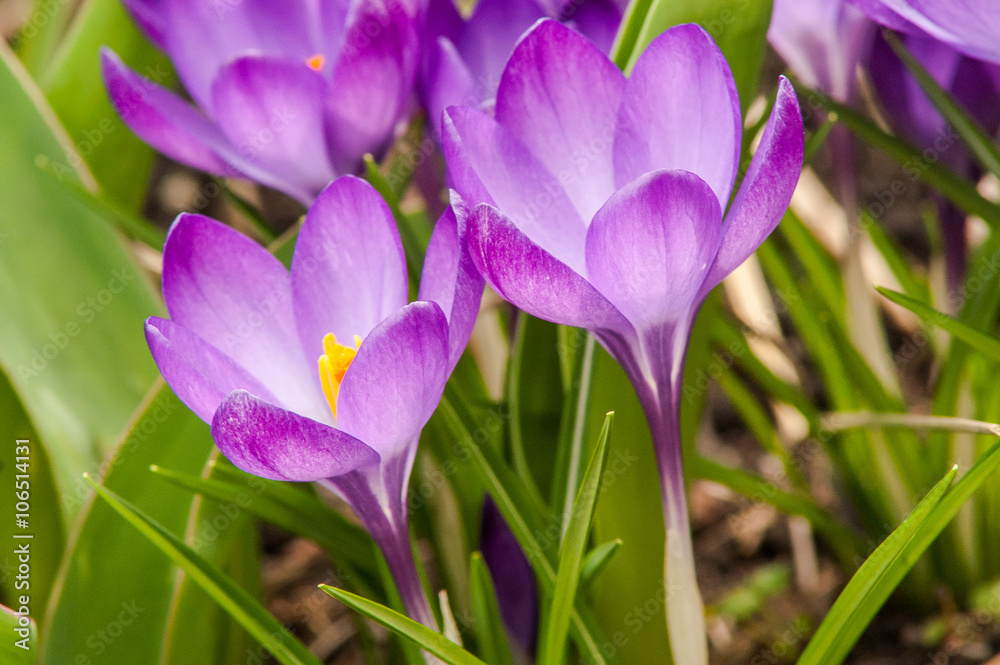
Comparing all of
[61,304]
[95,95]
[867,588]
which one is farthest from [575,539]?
[95,95]

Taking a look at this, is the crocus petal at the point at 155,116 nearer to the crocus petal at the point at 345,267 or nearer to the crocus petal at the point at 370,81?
the crocus petal at the point at 370,81

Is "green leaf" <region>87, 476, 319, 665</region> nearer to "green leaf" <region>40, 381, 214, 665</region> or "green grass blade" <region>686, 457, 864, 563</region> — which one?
"green leaf" <region>40, 381, 214, 665</region>

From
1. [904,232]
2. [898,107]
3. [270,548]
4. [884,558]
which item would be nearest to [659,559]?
[884,558]

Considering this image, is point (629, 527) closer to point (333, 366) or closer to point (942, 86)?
point (333, 366)

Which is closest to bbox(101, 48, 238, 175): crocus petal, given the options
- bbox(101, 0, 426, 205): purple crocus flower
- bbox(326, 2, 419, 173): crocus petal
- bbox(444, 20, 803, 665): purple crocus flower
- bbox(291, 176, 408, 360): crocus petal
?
bbox(101, 0, 426, 205): purple crocus flower

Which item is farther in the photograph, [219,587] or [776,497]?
[776,497]

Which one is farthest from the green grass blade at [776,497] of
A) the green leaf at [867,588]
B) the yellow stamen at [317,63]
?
the yellow stamen at [317,63]
